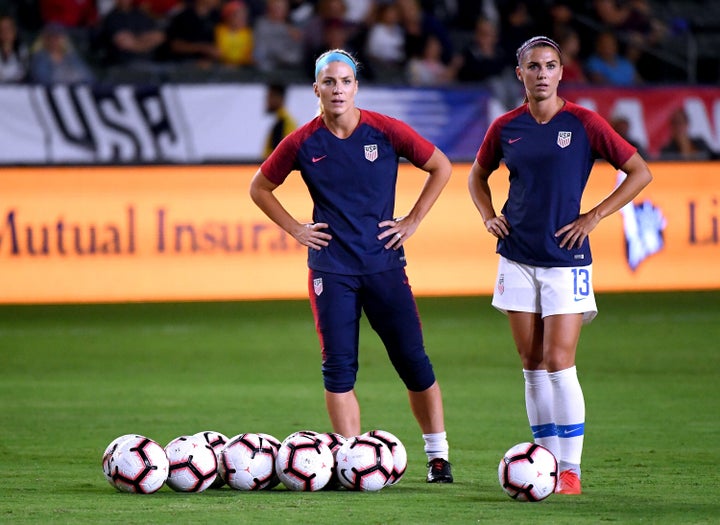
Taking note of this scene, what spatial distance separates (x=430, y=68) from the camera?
20516 millimetres

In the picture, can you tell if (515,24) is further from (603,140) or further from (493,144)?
(603,140)

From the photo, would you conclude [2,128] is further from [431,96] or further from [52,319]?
[431,96]

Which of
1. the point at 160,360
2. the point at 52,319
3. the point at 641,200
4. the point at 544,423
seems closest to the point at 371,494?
the point at 544,423

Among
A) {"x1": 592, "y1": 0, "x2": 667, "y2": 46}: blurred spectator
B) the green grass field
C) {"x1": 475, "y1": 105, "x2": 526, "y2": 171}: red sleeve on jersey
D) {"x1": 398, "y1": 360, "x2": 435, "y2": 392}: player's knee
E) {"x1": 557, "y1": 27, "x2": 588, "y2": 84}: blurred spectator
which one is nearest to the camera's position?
the green grass field

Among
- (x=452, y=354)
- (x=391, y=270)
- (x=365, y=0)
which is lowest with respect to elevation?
(x=452, y=354)

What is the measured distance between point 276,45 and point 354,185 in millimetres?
13030

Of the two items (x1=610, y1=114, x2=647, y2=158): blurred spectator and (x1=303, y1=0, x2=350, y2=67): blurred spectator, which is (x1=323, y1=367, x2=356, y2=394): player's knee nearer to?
(x1=610, y1=114, x2=647, y2=158): blurred spectator

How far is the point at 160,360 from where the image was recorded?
12.8 metres

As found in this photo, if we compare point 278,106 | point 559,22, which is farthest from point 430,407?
point 559,22

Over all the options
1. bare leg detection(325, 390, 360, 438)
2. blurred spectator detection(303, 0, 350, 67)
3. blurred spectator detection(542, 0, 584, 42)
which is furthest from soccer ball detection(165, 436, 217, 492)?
blurred spectator detection(542, 0, 584, 42)

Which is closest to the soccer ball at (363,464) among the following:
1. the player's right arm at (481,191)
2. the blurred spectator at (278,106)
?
the player's right arm at (481,191)

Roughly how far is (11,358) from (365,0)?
10.2 m

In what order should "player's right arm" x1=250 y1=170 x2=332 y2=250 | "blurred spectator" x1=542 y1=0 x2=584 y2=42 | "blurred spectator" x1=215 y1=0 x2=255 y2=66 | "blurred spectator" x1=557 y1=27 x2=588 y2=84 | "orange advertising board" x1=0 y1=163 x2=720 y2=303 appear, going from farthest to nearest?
"blurred spectator" x1=542 y1=0 x2=584 y2=42 < "blurred spectator" x1=557 y1=27 x2=588 y2=84 < "blurred spectator" x1=215 y1=0 x2=255 y2=66 < "orange advertising board" x1=0 y1=163 x2=720 y2=303 < "player's right arm" x1=250 y1=170 x2=332 y2=250

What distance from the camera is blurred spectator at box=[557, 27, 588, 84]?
67.0ft
